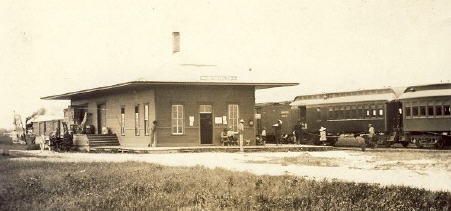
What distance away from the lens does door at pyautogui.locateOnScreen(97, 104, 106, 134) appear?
1490 inches

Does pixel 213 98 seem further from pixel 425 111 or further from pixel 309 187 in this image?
pixel 309 187

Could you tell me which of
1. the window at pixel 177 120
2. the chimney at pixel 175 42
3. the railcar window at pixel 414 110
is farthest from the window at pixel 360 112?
the chimney at pixel 175 42

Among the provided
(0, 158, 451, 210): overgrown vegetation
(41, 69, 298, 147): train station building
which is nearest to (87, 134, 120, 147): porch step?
(41, 69, 298, 147): train station building

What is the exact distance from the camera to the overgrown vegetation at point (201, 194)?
9.15 meters

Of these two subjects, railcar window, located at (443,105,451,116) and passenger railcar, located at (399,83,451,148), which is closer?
railcar window, located at (443,105,451,116)

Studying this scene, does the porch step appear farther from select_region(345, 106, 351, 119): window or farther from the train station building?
select_region(345, 106, 351, 119): window

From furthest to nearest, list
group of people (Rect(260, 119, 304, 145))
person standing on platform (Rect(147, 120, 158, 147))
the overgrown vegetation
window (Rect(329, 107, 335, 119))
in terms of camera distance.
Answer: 1. group of people (Rect(260, 119, 304, 145))
2. window (Rect(329, 107, 335, 119))
3. person standing on platform (Rect(147, 120, 158, 147))
4. the overgrown vegetation

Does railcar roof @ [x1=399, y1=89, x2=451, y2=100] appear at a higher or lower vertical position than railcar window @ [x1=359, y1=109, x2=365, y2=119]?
higher

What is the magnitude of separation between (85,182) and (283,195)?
488 cm

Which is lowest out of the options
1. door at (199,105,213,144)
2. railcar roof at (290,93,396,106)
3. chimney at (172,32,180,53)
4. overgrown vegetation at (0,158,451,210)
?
overgrown vegetation at (0,158,451,210)

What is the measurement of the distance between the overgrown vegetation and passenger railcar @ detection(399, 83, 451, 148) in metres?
17.2

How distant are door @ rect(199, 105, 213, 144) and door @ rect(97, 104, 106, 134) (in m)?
9.44

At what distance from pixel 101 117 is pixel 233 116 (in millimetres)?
11220

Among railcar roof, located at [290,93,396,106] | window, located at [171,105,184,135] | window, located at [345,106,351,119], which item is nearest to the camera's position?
window, located at [171,105,184,135]
